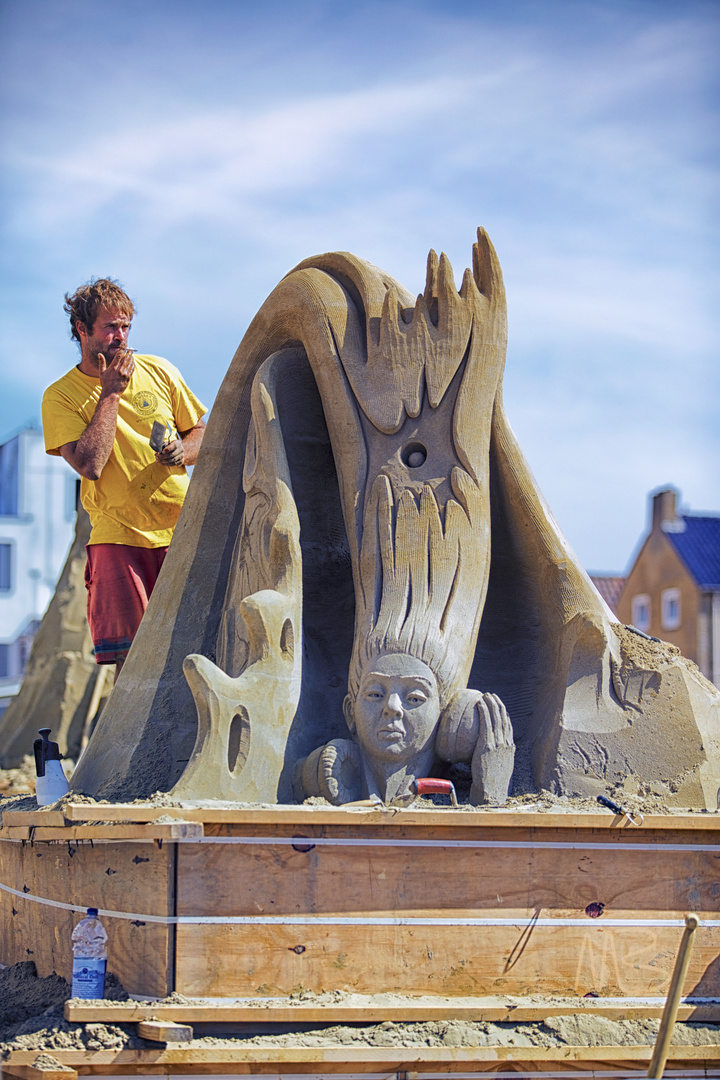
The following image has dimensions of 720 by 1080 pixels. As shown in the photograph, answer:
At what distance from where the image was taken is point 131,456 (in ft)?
20.4

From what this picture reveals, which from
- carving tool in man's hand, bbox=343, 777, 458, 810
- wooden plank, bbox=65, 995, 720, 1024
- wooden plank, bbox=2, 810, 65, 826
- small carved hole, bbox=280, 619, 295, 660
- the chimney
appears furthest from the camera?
the chimney

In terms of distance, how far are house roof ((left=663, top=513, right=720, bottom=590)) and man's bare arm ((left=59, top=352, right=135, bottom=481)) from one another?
70.6ft

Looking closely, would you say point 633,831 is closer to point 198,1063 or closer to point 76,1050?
point 198,1063

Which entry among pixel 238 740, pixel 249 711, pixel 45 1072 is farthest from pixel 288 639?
pixel 45 1072

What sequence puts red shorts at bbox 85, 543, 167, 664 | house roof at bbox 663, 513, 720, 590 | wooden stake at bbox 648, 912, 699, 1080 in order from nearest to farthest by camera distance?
1. wooden stake at bbox 648, 912, 699, 1080
2. red shorts at bbox 85, 543, 167, 664
3. house roof at bbox 663, 513, 720, 590

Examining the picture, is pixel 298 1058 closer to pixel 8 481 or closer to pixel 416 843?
pixel 416 843

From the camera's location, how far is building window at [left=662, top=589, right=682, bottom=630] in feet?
86.9

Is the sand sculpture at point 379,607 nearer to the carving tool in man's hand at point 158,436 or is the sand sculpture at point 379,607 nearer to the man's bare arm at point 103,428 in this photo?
the carving tool in man's hand at point 158,436

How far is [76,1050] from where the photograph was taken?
3654 mm

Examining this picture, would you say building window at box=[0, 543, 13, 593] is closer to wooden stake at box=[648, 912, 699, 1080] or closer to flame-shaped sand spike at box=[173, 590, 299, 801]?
flame-shaped sand spike at box=[173, 590, 299, 801]

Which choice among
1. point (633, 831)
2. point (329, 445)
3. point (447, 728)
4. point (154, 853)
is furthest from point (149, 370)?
point (633, 831)

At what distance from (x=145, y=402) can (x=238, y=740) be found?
235 centimetres

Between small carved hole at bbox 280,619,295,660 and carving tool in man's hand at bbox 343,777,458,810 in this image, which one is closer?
carving tool in man's hand at bbox 343,777,458,810

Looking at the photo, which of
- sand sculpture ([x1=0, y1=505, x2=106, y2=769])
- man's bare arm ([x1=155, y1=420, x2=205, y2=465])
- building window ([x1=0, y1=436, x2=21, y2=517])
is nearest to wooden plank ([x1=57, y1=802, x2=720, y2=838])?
man's bare arm ([x1=155, y1=420, x2=205, y2=465])
